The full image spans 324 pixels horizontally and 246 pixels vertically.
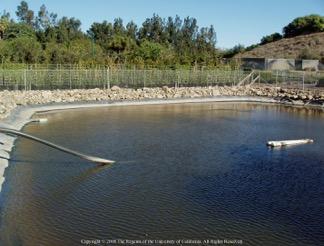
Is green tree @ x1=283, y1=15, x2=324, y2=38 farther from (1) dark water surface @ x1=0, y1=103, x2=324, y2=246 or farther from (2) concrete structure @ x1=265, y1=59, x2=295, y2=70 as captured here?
(1) dark water surface @ x1=0, y1=103, x2=324, y2=246

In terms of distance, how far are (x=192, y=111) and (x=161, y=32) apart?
3899 cm

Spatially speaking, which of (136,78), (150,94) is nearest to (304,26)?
(136,78)

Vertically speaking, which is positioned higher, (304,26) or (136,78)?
(304,26)

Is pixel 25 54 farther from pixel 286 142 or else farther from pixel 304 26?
pixel 304 26

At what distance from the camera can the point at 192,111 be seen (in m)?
29.7

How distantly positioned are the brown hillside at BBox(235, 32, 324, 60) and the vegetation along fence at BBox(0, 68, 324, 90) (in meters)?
29.2

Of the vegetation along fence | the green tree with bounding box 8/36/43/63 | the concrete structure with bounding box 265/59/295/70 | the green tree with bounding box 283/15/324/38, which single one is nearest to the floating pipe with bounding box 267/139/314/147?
the vegetation along fence

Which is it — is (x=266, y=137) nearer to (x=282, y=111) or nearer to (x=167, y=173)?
(x=167, y=173)

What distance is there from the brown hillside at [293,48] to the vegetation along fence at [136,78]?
29162mm

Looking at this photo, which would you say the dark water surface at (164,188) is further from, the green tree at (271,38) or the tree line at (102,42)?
the green tree at (271,38)

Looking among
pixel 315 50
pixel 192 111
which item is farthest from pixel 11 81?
pixel 315 50

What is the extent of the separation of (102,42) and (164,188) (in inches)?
1884

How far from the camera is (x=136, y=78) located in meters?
38.8

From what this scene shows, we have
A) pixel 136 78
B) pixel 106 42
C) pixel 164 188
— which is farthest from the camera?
pixel 106 42
